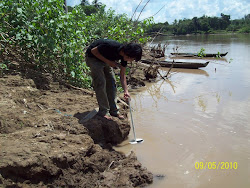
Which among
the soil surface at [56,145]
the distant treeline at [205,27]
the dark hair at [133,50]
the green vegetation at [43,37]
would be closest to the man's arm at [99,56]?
the dark hair at [133,50]

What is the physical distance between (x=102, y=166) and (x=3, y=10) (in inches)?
142

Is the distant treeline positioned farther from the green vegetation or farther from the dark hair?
the dark hair

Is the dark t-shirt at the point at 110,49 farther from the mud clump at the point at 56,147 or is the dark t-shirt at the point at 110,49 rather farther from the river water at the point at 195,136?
the river water at the point at 195,136

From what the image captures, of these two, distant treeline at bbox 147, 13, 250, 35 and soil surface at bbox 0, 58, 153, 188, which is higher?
distant treeline at bbox 147, 13, 250, 35

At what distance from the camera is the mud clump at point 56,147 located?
241 centimetres

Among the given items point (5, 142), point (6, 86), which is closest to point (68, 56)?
point (6, 86)

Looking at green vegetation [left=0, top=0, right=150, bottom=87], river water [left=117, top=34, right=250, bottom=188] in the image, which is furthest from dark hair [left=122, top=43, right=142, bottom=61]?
green vegetation [left=0, top=0, right=150, bottom=87]

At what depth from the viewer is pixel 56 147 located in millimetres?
2738

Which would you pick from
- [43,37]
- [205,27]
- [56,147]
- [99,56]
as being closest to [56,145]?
[56,147]

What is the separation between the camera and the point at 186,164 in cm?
332

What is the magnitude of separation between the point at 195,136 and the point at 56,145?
98.3 inches

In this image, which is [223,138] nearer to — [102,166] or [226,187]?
[226,187]

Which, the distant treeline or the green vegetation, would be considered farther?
the distant treeline

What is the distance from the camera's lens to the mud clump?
2412 millimetres
